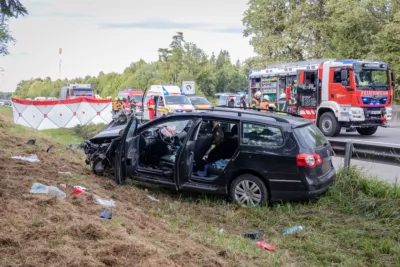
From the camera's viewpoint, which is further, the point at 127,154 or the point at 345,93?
the point at 345,93

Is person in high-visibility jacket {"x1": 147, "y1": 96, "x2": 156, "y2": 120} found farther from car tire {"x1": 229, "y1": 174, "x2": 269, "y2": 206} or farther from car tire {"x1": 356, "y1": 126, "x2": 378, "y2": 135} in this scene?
car tire {"x1": 229, "y1": 174, "x2": 269, "y2": 206}

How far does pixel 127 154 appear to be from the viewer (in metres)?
7.67

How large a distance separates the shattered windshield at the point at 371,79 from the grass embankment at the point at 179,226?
373 inches

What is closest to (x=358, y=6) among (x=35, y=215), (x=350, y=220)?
(x=350, y=220)

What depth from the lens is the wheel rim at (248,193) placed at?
22.3 ft

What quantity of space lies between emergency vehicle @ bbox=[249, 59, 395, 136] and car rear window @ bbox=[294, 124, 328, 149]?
378 inches

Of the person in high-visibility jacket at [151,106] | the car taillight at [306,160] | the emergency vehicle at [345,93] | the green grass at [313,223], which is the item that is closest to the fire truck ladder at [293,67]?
the emergency vehicle at [345,93]

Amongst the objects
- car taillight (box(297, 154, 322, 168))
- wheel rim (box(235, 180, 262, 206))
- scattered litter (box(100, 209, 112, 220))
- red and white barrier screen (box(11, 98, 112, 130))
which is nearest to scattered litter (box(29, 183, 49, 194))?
scattered litter (box(100, 209, 112, 220))

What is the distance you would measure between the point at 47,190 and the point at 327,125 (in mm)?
13293

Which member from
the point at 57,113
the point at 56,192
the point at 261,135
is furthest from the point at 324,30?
the point at 56,192

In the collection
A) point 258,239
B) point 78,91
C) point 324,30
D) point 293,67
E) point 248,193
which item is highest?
point 324,30

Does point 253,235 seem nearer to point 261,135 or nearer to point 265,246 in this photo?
point 265,246

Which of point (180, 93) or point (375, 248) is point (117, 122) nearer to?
point (375, 248)

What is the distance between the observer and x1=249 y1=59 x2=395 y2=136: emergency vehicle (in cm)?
1612
